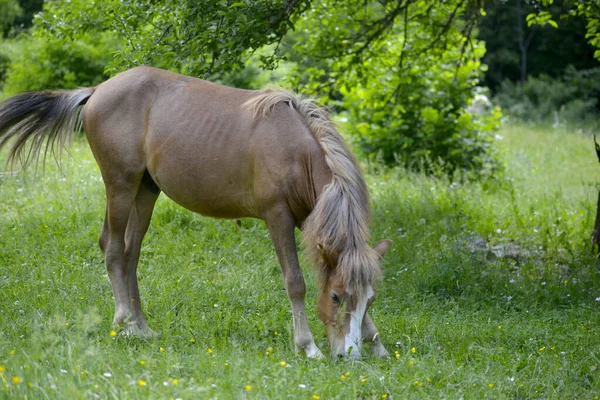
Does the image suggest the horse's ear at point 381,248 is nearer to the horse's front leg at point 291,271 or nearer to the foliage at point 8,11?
the horse's front leg at point 291,271

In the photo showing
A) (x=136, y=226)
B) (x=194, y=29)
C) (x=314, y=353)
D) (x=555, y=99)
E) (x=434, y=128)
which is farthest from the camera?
(x=555, y=99)

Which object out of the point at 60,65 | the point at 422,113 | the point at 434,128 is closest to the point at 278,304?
the point at 422,113

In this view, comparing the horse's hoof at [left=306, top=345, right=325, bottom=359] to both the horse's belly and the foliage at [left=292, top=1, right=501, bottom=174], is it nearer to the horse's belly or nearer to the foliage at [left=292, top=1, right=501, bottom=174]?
the horse's belly

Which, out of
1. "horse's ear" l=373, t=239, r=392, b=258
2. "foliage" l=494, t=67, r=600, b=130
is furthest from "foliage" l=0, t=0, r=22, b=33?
"horse's ear" l=373, t=239, r=392, b=258

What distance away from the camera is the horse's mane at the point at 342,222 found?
455 centimetres

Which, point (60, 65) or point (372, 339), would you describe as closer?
point (372, 339)

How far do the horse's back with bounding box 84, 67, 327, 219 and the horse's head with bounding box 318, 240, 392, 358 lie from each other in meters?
0.56

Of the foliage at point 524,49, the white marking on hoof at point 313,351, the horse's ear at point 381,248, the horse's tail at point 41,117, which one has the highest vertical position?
the horse's tail at point 41,117

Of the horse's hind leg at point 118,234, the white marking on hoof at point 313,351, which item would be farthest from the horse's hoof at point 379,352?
the horse's hind leg at point 118,234

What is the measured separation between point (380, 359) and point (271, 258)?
2.47 meters

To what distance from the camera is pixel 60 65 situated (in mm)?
13430

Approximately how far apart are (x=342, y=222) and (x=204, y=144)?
4.11ft

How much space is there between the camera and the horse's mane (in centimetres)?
455

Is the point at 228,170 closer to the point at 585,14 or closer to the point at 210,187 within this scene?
the point at 210,187
